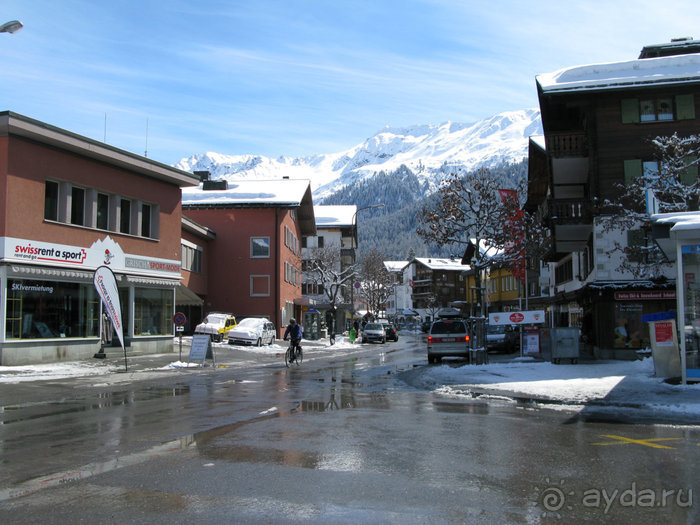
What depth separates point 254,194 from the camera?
50.2 metres

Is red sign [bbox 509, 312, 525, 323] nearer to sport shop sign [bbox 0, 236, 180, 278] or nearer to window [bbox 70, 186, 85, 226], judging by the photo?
sport shop sign [bbox 0, 236, 180, 278]

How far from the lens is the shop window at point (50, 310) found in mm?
22047

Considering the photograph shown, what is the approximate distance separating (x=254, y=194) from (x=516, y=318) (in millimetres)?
31223

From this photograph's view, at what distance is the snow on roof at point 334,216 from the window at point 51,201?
187 feet

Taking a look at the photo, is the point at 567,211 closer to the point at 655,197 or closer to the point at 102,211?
the point at 655,197

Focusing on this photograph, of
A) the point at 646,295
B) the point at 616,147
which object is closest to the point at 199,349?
the point at 646,295

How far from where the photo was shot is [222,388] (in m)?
16.3

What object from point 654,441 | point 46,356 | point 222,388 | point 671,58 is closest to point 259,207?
point 46,356

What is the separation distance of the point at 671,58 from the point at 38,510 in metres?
30.5

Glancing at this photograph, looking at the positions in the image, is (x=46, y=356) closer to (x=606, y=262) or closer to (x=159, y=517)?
(x=159, y=517)

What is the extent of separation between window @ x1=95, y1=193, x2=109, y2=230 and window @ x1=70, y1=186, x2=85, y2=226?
890 mm

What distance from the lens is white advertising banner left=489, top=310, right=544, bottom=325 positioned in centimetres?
2270

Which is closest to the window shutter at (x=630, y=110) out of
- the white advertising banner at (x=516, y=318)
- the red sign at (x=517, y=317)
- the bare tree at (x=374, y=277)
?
the white advertising banner at (x=516, y=318)

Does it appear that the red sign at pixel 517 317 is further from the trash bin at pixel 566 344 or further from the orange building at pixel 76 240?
the orange building at pixel 76 240
